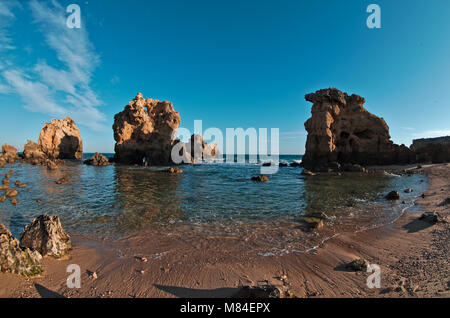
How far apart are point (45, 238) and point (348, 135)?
44823 millimetres

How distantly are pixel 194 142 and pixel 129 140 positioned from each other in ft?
62.8

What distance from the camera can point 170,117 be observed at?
1916 inches

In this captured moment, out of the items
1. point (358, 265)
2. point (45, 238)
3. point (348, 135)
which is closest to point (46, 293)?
point (45, 238)

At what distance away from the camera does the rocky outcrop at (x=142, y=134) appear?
154ft

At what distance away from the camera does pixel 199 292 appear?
3.99m

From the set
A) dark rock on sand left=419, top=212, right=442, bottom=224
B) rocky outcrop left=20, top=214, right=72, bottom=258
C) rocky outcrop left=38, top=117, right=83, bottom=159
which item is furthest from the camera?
rocky outcrop left=38, top=117, right=83, bottom=159

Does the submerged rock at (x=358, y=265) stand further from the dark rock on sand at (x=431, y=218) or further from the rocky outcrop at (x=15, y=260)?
the rocky outcrop at (x=15, y=260)

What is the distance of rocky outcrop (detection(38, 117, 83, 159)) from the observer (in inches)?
2244

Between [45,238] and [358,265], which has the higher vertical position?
[45,238]

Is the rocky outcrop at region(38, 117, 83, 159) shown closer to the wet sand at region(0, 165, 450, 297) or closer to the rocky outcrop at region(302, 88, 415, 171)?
the wet sand at region(0, 165, 450, 297)

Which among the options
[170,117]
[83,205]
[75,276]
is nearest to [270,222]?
[75,276]

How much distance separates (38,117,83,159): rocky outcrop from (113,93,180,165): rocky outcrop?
85.2 feet

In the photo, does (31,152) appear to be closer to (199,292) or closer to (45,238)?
(45,238)

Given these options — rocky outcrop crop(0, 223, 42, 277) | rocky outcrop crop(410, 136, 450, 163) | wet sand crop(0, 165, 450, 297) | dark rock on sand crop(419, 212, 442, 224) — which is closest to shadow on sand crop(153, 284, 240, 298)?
wet sand crop(0, 165, 450, 297)
